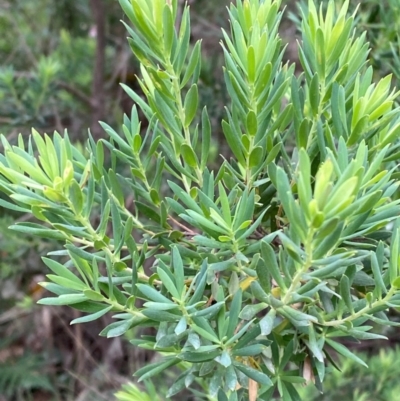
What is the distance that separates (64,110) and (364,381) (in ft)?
3.75

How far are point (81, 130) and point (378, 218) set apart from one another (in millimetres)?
1301

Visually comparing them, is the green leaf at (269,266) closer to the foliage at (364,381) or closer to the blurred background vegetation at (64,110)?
the foliage at (364,381)

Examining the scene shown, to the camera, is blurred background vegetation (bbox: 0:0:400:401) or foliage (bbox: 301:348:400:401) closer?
foliage (bbox: 301:348:400:401)

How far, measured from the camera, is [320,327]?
359 mm

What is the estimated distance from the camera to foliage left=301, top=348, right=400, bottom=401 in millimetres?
773

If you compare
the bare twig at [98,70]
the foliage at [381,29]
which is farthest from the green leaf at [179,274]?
the bare twig at [98,70]

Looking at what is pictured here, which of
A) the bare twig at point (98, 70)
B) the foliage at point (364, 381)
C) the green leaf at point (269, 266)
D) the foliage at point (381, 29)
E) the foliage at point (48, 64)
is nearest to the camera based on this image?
the green leaf at point (269, 266)

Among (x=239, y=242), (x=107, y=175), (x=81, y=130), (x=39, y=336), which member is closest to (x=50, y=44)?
(x=81, y=130)

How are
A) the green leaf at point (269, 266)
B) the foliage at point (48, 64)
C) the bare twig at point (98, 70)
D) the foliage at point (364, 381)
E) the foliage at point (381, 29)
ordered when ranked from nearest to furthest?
1. the green leaf at point (269, 266)
2. the foliage at point (381, 29)
3. the foliage at point (364, 381)
4. the foliage at point (48, 64)
5. the bare twig at point (98, 70)

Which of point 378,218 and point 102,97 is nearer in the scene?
point 378,218

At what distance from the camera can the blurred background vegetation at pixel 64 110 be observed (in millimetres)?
1077

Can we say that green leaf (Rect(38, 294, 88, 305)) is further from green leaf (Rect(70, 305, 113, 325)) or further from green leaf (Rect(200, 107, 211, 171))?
green leaf (Rect(200, 107, 211, 171))

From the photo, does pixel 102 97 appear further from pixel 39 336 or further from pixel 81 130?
pixel 39 336

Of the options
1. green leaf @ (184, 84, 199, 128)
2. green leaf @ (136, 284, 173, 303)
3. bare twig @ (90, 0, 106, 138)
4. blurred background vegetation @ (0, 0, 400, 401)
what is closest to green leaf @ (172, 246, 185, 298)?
green leaf @ (136, 284, 173, 303)
